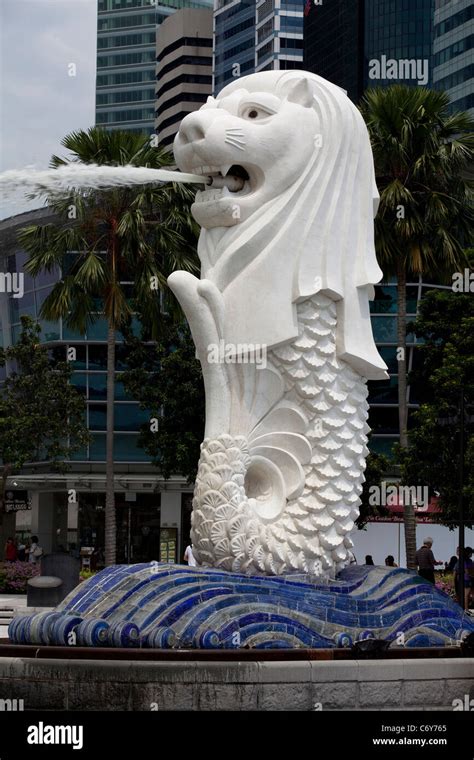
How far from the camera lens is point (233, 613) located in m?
13.2

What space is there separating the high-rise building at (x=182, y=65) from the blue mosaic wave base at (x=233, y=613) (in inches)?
4409

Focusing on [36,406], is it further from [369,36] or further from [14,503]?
[369,36]

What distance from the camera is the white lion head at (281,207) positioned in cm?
1493

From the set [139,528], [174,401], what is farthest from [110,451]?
[139,528]

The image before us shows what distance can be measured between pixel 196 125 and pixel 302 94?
1.29 m

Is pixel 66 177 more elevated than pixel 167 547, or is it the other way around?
pixel 66 177

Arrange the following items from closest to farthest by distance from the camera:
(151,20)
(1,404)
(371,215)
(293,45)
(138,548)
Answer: (371,215) → (1,404) → (138,548) → (293,45) → (151,20)

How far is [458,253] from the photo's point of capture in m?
26.9

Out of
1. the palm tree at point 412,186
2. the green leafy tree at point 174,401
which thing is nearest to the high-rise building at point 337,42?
the green leafy tree at point 174,401

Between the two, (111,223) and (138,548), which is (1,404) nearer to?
(111,223)

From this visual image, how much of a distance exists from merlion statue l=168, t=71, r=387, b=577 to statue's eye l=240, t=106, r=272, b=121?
0.01 meters

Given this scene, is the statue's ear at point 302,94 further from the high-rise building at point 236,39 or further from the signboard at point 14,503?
the high-rise building at point 236,39
